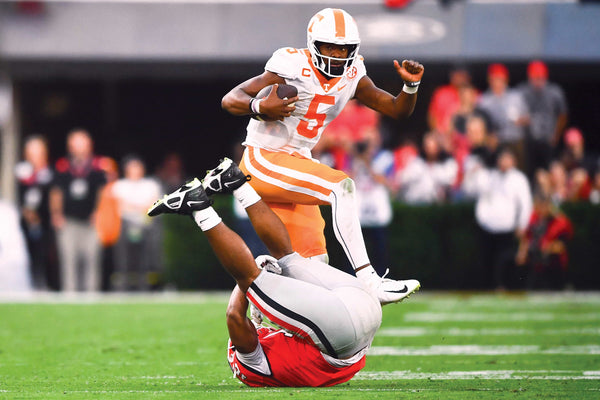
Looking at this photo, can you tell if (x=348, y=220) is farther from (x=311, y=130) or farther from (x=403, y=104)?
(x=403, y=104)

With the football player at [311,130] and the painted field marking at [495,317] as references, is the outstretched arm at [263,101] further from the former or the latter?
the painted field marking at [495,317]

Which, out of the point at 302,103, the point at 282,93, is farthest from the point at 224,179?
the point at 302,103

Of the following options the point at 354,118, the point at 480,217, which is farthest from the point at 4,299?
the point at 480,217

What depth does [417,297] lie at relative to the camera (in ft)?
42.0

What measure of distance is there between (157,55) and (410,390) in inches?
479

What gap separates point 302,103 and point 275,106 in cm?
45

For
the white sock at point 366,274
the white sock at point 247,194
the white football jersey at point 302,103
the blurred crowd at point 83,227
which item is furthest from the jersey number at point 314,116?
the blurred crowd at point 83,227

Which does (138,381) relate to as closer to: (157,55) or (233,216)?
(233,216)

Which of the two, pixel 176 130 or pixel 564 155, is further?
pixel 176 130

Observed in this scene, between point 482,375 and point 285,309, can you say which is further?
point 482,375

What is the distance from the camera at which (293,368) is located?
5.62 m

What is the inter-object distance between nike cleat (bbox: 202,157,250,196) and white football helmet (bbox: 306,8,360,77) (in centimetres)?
80

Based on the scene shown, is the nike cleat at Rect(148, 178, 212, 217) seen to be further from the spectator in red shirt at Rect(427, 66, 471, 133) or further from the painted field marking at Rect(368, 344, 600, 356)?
the spectator in red shirt at Rect(427, 66, 471, 133)

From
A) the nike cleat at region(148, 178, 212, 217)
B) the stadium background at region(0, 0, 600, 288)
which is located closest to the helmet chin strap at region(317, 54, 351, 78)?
the nike cleat at region(148, 178, 212, 217)
